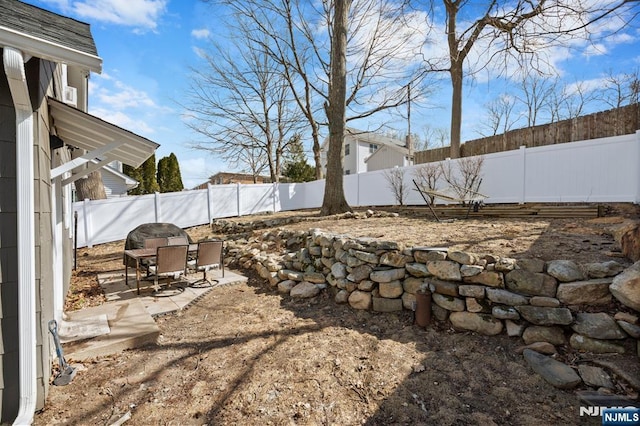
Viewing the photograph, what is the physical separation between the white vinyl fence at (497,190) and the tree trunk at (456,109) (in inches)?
74.2

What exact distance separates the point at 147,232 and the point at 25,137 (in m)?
5.15

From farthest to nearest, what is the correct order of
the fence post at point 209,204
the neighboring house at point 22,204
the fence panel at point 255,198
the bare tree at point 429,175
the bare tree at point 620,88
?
the fence panel at point 255,198
the fence post at point 209,204
the bare tree at point 620,88
the bare tree at point 429,175
the neighboring house at point 22,204

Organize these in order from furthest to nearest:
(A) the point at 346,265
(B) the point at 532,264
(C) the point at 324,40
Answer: (C) the point at 324,40, (A) the point at 346,265, (B) the point at 532,264

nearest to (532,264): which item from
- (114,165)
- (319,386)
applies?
(319,386)

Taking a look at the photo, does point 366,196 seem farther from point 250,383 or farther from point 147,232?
point 250,383

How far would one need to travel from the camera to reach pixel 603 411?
2.13 m

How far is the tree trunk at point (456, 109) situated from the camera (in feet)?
34.9

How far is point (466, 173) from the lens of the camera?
27.8ft

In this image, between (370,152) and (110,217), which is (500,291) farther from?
(370,152)

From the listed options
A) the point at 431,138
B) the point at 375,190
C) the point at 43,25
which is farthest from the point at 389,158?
the point at 43,25

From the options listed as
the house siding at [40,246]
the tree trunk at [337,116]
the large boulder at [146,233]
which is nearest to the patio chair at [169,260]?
the house siding at [40,246]

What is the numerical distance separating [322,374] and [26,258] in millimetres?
2433

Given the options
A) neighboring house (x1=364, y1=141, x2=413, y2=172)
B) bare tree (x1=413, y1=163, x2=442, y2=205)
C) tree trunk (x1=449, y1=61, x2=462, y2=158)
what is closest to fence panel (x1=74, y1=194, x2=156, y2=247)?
bare tree (x1=413, y1=163, x2=442, y2=205)

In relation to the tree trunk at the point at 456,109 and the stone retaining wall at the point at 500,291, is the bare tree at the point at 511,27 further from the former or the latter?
the stone retaining wall at the point at 500,291
